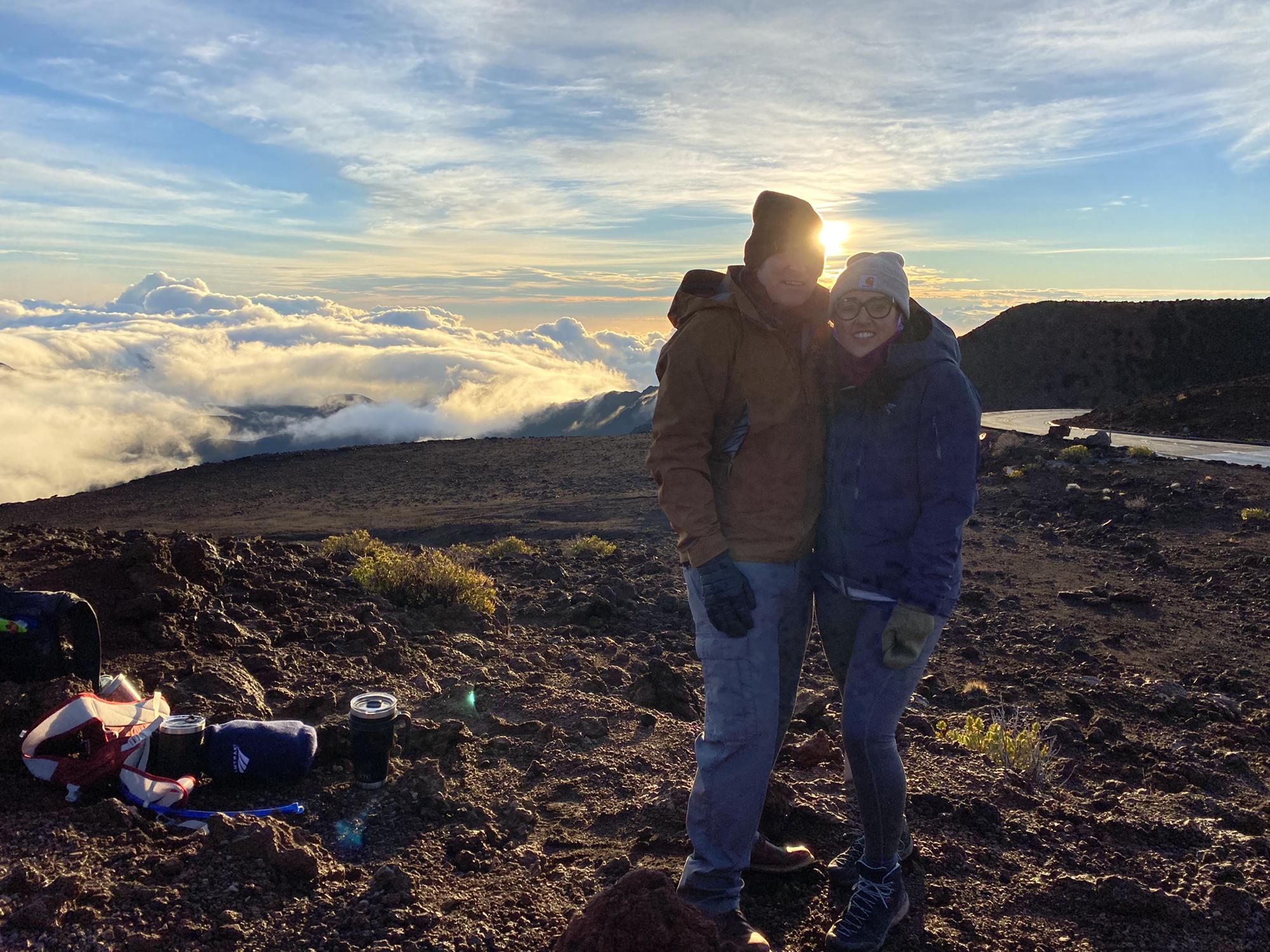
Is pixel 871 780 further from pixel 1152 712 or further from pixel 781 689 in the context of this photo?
pixel 1152 712

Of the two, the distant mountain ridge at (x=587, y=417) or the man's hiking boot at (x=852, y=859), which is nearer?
the man's hiking boot at (x=852, y=859)

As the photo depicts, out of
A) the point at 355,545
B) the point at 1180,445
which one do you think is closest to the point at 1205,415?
the point at 1180,445

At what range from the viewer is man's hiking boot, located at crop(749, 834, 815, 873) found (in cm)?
263

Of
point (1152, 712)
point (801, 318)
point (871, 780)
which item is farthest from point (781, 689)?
point (1152, 712)

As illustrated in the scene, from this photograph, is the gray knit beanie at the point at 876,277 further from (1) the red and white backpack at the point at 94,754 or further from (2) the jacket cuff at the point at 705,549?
(1) the red and white backpack at the point at 94,754

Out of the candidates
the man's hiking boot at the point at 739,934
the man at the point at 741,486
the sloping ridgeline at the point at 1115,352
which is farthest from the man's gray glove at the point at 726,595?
the sloping ridgeline at the point at 1115,352

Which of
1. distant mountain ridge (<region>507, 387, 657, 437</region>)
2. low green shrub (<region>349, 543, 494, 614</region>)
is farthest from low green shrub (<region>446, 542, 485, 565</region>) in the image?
distant mountain ridge (<region>507, 387, 657, 437</region>)

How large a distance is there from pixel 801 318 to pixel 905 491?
0.54 meters

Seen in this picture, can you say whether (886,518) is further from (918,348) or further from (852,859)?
(852,859)

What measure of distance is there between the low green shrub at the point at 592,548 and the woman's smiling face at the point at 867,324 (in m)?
7.03

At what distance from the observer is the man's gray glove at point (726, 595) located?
2.20m

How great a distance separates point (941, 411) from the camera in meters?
2.23

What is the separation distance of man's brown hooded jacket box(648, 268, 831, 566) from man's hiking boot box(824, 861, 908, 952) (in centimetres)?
93

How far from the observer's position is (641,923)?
6.23 feet
